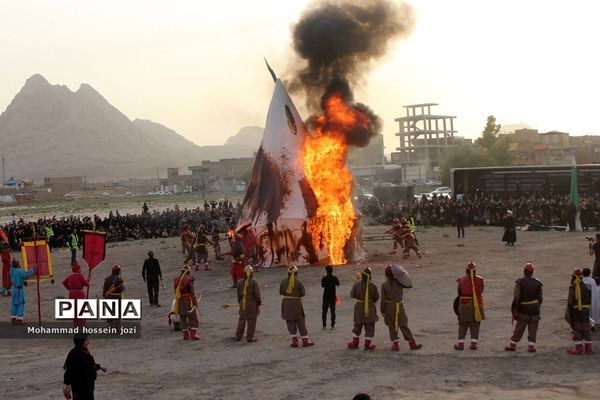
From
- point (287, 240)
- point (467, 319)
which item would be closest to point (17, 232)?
point (287, 240)

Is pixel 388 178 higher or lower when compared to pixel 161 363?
higher

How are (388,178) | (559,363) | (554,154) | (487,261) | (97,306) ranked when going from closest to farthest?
(559,363) < (97,306) < (487,261) < (554,154) < (388,178)

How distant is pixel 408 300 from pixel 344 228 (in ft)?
28.7

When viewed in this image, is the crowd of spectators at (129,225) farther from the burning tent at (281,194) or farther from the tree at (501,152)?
the tree at (501,152)

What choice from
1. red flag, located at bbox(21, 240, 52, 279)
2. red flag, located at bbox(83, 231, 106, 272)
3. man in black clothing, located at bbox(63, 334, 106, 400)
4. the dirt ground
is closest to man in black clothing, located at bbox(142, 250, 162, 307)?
the dirt ground

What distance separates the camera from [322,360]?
13.3m

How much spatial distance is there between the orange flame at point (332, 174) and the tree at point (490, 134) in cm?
6358

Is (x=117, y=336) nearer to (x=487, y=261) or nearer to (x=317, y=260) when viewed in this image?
(x=317, y=260)

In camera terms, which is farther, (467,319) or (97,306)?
(97,306)

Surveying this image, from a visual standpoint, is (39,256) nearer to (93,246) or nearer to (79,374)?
(93,246)

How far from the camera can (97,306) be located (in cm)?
1850

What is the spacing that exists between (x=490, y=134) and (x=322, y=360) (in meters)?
81.3

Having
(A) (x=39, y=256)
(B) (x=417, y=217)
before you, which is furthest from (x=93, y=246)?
(B) (x=417, y=217)

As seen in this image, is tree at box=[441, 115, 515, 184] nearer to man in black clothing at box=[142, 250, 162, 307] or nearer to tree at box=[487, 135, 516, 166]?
tree at box=[487, 135, 516, 166]
